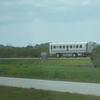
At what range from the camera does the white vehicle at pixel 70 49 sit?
86250mm

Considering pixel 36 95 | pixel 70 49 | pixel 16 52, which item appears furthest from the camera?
pixel 70 49

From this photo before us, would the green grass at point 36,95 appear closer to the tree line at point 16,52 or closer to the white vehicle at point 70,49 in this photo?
the tree line at point 16,52

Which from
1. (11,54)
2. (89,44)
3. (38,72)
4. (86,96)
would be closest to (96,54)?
(38,72)

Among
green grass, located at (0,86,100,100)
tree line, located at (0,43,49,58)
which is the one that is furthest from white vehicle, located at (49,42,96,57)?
green grass, located at (0,86,100,100)

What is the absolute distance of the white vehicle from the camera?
8625cm

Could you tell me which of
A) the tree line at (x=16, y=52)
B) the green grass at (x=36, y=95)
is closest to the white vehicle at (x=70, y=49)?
the tree line at (x=16, y=52)

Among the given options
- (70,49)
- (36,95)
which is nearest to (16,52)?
(70,49)

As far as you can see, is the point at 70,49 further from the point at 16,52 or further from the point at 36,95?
the point at 36,95

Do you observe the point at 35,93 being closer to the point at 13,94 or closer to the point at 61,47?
the point at 13,94

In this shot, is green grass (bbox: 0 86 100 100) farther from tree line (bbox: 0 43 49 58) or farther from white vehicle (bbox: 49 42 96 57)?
white vehicle (bbox: 49 42 96 57)

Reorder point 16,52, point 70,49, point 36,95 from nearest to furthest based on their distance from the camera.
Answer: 1. point 36,95
2. point 16,52
3. point 70,49

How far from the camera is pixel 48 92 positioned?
18.2 m

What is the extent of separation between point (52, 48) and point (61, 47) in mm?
1901

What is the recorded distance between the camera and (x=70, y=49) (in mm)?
87125
